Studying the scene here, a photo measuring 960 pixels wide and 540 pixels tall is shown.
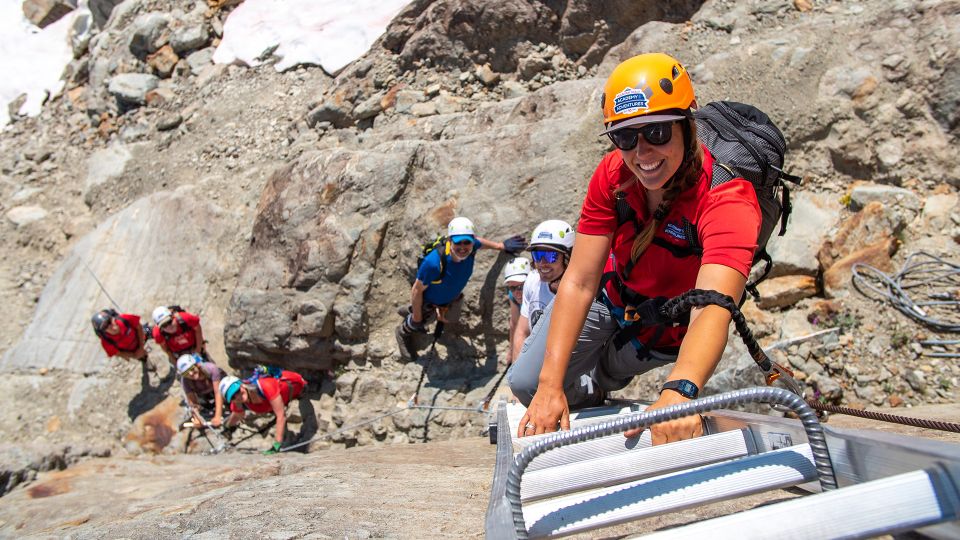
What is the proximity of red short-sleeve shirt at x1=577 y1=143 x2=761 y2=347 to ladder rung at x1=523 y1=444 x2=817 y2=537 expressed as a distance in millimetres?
896

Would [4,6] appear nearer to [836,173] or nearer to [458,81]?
[458,81]

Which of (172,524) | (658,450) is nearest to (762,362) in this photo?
(658,450)

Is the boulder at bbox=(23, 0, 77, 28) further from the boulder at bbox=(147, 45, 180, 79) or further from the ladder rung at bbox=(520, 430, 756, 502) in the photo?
the ladder rung at bbox=(520, 430, 756, 502)

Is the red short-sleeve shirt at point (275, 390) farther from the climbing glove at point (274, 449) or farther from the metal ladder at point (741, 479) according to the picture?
the metal ladder at point (741, 479)

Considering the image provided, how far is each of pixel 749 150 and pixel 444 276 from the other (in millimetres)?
5689

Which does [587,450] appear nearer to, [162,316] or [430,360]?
[430,360]

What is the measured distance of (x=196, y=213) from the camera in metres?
11.5

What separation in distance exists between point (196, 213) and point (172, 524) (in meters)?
9.22

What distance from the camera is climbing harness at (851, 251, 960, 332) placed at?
6273mm

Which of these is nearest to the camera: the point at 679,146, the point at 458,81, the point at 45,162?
the point at 679,146

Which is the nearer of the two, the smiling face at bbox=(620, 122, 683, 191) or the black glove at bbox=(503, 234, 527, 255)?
the smiling face at bbox=(620, 122, 683, 191)

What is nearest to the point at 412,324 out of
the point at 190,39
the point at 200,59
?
the point at 200,59

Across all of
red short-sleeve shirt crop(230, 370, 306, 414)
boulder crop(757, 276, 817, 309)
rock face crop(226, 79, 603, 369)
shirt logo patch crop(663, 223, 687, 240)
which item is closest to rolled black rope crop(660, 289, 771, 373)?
shirt logo patch crop(663, 223, 687, 240)

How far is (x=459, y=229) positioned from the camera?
8.20 meters
